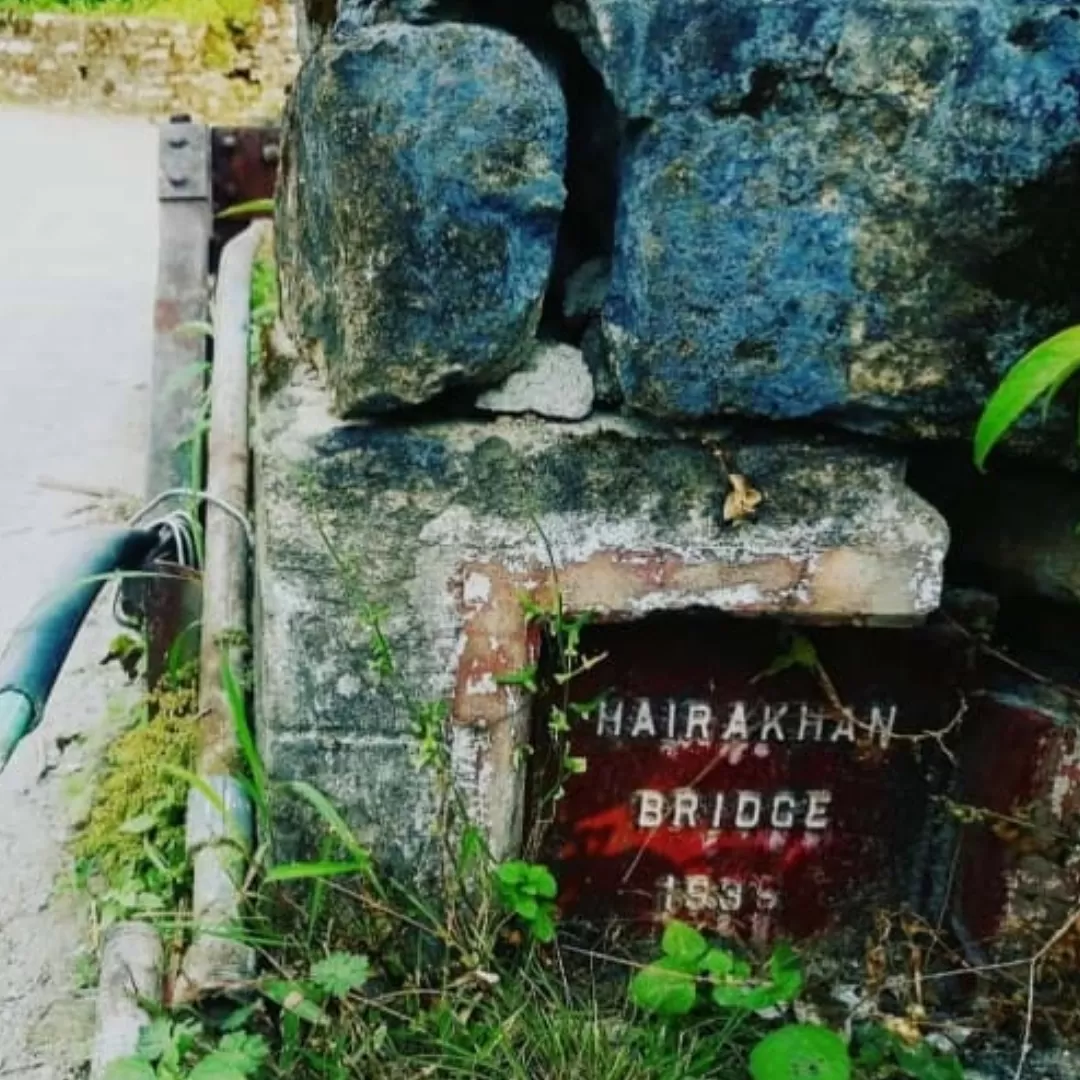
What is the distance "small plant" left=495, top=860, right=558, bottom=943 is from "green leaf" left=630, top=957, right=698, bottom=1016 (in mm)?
108

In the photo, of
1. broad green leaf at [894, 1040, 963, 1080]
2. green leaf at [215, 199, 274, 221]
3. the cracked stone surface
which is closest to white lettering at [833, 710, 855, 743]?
broad green leaf at [894, 1040, 963, 1080]

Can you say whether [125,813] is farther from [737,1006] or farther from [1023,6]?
[1023,6]

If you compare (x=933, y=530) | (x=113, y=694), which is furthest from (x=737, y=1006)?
(x=113, y=694)

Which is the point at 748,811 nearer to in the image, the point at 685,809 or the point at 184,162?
the point at 685,809

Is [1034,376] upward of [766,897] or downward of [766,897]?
upward

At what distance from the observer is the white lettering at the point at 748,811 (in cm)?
196

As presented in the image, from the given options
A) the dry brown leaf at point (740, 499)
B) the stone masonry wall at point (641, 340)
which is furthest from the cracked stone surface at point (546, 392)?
the dry brown leaf at point (740, 499)

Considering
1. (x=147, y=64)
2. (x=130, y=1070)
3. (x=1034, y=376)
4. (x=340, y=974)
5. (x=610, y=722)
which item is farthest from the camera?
(x=147, y=64)

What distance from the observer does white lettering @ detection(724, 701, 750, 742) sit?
1934 mm

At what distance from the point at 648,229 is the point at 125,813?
1.22 meters

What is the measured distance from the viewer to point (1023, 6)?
5.40ft

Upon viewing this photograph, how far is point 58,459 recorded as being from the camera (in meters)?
4.50

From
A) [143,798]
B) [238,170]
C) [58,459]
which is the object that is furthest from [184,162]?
[143,798]

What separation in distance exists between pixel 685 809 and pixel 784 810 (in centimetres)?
11
